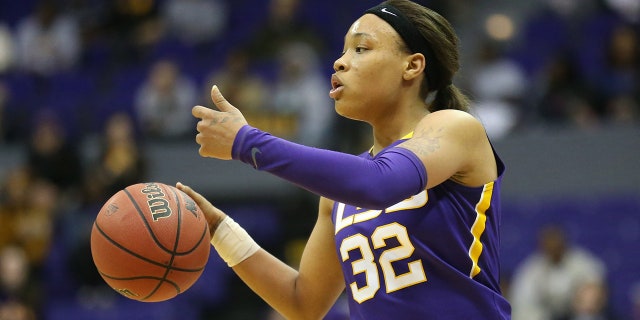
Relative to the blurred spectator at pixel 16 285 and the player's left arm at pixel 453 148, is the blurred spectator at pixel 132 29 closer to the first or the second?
the blurred spectator at pixel 16 285

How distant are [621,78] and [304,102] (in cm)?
358

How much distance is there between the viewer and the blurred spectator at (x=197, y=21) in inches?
550

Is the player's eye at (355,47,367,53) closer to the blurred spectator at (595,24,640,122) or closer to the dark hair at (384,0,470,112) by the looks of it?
the dark hair at (384,0,470,112)

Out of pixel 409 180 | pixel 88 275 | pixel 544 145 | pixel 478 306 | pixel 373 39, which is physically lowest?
pixel 88 275

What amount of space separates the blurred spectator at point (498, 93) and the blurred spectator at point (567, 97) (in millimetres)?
350

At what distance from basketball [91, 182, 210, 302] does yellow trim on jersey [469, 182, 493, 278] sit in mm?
1145

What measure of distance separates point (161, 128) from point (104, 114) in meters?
1.34

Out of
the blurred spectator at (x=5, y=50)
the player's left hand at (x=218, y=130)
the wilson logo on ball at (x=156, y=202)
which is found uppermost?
the player's left hand at (x=218, y=130)

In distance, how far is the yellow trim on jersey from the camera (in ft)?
13.1

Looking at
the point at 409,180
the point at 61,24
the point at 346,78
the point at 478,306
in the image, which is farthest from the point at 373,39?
the point at 61,24

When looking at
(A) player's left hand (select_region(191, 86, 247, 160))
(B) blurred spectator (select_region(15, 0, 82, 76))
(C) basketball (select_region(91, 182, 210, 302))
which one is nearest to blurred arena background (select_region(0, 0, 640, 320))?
(B) blurred spectator (select_region(15, 0, 82, 76))

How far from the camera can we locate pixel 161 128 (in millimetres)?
12719

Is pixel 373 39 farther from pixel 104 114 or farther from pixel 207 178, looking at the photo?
pixel 104 114

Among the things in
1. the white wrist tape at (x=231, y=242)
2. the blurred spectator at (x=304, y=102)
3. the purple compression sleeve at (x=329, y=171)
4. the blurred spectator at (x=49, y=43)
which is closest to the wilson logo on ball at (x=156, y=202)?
the white wrist tape at (x=231, y=242)
